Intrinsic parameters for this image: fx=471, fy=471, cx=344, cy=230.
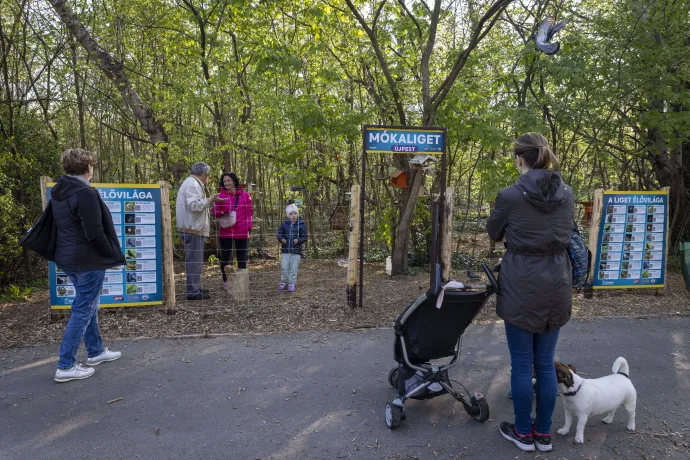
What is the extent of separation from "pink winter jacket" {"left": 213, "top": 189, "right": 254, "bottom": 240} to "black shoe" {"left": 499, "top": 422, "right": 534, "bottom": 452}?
5.02 metres

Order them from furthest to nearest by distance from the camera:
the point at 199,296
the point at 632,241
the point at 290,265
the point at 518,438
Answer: the point at 290,265 < the point at 632,241 < the point at 199,296 < the point at 518,438

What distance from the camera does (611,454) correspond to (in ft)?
10.3

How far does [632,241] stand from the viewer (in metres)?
7.22

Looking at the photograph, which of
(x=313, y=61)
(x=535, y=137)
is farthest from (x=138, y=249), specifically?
(x=313, y=61)

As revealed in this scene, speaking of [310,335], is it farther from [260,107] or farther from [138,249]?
[260,107]

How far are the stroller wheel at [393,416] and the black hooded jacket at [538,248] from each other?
106 cm

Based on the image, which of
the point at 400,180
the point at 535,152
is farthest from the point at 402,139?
the point at 535,152

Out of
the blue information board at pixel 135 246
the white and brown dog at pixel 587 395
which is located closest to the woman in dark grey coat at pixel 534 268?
the white and brown dog at pixel 587 395

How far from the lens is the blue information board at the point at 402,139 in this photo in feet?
19.6

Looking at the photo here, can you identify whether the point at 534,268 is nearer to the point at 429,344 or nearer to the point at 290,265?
the point at 429,344

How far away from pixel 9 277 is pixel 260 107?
5.54 metres

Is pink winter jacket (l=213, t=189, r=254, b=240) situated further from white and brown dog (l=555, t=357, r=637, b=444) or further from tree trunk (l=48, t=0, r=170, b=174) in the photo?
white and brown dog (l=555, t=357, r=637, b=444)

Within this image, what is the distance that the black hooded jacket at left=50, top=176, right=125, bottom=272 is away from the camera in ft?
13.0

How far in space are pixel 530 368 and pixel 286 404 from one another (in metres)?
1.91
